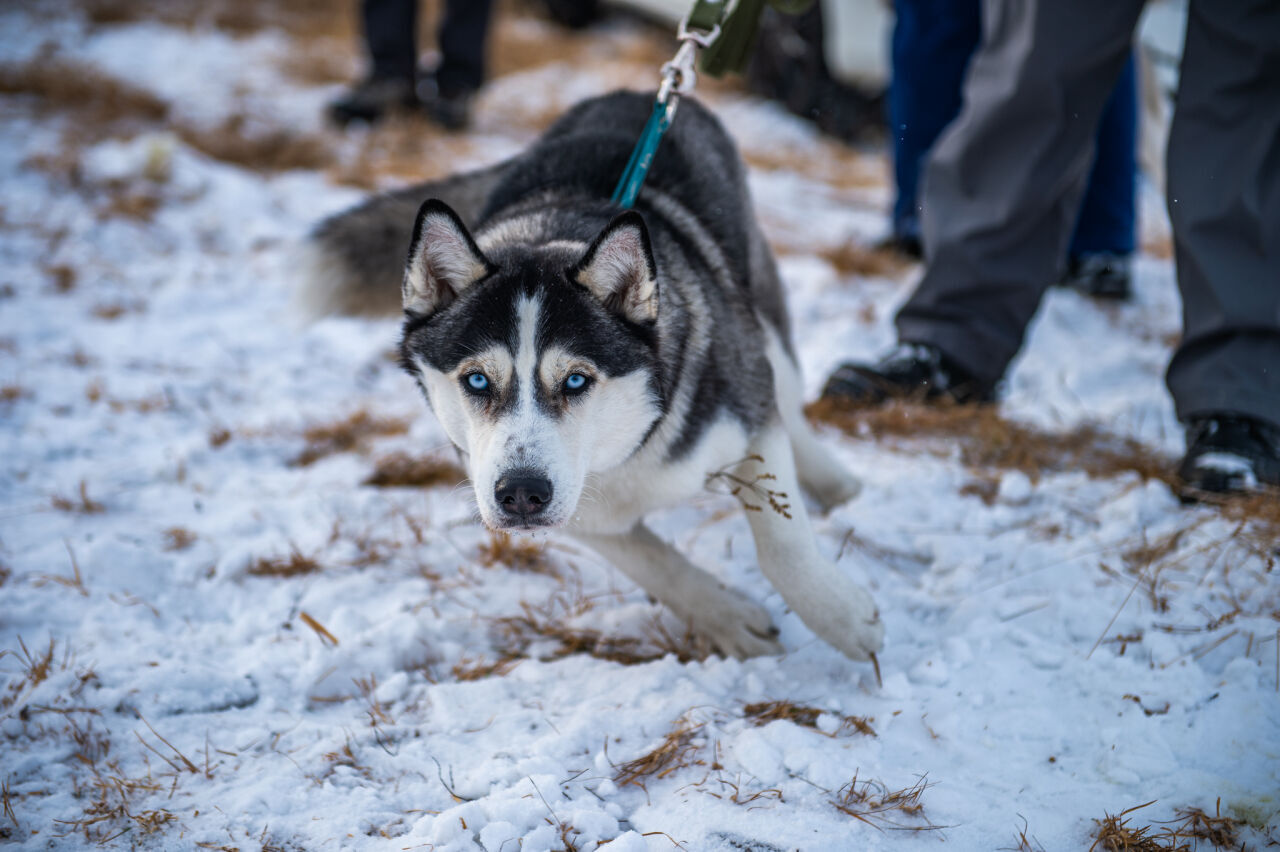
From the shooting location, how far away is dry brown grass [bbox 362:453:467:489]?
122 inches

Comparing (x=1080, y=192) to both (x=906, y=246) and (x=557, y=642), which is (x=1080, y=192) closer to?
(x=906, y=246)

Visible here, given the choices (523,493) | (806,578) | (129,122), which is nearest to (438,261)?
(523,493)

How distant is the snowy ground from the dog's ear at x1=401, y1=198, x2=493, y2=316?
0.87 meters

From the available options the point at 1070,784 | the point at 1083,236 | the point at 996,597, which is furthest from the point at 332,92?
the point at 1070,784

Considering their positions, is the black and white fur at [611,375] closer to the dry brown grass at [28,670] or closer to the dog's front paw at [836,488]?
the dog's front paw at [836,488]

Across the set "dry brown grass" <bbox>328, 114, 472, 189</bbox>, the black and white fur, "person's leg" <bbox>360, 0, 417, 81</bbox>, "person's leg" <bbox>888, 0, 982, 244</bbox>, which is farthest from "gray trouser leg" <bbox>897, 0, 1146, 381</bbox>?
"person's leg" <bbox>360, 0, 417, 81</bbox>

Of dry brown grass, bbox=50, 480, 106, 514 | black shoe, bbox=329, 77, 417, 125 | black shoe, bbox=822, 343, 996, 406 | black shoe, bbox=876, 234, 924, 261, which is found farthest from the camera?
black shoe, bbox=329, 77, 417, 125

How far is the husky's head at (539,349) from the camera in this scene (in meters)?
1.83

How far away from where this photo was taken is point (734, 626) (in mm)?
2223

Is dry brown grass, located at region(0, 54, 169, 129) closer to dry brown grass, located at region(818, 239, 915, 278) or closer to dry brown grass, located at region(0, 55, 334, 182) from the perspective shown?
dry brown grass, located at region(0, 55, 334, 182)

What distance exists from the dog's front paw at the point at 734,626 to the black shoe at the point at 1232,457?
1441 mm

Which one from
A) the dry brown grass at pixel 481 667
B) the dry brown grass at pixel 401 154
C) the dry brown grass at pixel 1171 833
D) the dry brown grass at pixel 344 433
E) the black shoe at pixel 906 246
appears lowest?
the dry brown grass at pixel 344 433

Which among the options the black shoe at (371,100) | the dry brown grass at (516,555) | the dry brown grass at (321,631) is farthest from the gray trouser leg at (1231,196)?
the black shoe at (371,100)

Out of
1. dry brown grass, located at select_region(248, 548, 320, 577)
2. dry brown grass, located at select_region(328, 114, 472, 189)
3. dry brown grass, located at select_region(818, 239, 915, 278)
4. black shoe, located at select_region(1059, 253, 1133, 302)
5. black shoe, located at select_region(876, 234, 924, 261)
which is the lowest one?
dry brown grass, located at select_region(248, 548, 320, 577)
